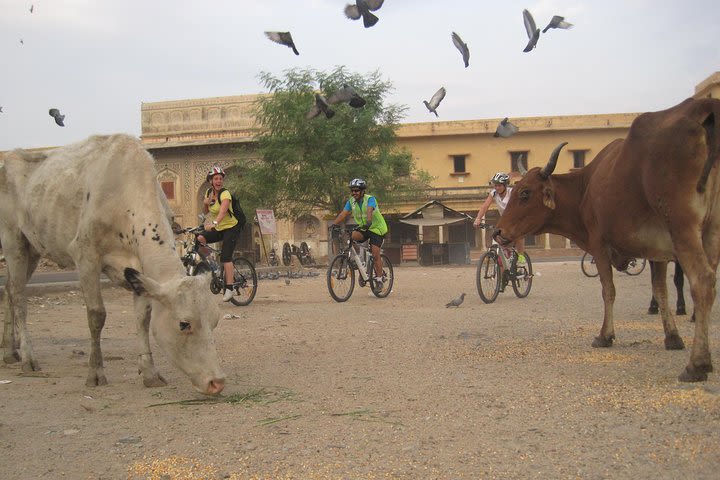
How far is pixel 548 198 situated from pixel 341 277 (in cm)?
526

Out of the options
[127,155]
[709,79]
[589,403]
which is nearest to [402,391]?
[589,403]

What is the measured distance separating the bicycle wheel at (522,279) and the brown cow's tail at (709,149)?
20.9ft

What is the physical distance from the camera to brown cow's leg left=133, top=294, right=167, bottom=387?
466 cm

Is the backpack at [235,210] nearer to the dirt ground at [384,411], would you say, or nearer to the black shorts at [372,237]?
the black shorts at [372,237]

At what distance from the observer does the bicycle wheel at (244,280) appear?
406 inches

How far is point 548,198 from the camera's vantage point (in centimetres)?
615

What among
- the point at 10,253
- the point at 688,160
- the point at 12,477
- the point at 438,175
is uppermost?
the point at 438,175

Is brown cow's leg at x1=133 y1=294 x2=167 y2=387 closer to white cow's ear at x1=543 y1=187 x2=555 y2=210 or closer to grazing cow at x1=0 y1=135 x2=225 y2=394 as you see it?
grazing cow at x1=0 y1=135 x2=225 y2=394

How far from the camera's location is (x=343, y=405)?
12.9ft

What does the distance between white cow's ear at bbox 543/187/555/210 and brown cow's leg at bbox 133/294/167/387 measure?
12.1 ft

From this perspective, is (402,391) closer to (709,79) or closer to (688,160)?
(688,160)

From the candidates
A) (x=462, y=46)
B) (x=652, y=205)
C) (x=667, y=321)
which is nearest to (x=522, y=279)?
(x=462, y=46)

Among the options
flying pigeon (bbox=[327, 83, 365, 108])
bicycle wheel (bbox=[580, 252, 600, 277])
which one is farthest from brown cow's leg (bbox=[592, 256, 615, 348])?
bicycle wheel (bbox=[580, 252, 600, 277])

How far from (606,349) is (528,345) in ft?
2.25
